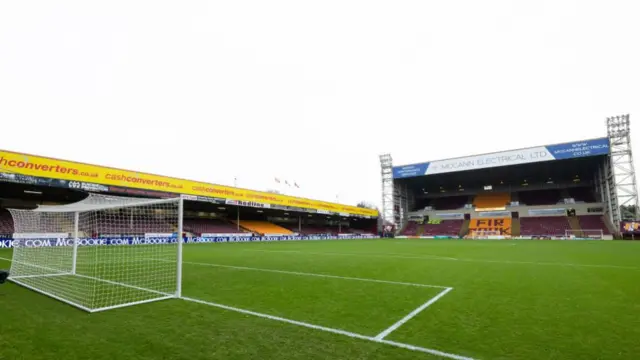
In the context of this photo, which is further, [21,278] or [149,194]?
[149,194]

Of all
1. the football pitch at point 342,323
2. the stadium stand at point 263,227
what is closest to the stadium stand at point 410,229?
the stadium stand at point 263,227

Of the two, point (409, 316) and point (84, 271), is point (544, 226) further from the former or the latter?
point (84, 271)

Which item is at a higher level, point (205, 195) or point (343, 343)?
point (205, 195)

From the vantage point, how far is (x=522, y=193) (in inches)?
2066

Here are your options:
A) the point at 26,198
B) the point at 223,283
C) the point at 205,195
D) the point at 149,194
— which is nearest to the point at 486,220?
the point at 205,195

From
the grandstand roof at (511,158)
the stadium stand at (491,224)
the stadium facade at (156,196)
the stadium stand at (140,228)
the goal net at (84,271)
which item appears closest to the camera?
the goal net at (84,271)

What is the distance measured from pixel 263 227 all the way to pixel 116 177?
68.5ft

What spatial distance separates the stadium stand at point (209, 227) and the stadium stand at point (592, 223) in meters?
44.8

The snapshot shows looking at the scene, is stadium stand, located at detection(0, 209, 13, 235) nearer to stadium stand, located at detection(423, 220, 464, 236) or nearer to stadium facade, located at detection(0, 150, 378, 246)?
stadium facade, located at detection(0, 150, 378, 246)

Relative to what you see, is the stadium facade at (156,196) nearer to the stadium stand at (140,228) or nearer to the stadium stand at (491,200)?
the stadium stand at (140,228)

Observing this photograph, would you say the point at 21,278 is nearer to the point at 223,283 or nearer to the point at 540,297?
the point at 223,283

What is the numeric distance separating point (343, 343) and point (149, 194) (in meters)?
27.4

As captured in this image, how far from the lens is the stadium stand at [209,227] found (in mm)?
33353

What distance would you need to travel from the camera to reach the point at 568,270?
975cm
